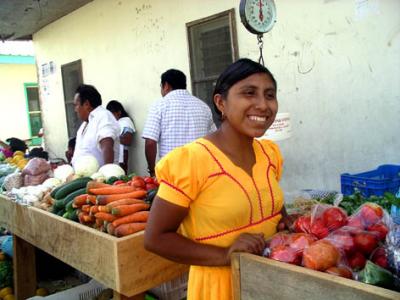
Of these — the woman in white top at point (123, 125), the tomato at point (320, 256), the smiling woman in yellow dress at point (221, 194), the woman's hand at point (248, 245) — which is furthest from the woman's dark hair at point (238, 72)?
the woman in white top at point (123, 125)

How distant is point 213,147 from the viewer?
4.86ft

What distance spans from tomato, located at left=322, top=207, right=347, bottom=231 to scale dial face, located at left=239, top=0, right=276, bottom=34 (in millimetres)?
1905

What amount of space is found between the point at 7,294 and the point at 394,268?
3.63 metres

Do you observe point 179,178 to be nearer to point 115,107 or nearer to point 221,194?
point 221,194

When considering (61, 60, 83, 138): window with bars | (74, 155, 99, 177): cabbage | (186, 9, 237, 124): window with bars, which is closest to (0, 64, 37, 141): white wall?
(61, 60, 83, 138): window with bars

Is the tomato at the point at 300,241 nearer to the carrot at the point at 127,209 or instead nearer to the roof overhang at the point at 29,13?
the carrot at the point at 127,209

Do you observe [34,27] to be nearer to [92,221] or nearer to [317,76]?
[317,76]

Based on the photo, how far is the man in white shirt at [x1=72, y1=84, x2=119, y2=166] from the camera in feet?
12.7

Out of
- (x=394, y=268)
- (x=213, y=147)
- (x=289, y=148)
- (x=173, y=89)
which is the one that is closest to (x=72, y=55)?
(x=173, y=89)

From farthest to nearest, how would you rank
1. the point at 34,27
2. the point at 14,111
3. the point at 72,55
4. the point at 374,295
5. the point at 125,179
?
the point at 14,111 < the point at 34,27 < the point at 72,55 < the point at 125,179 < the point at 374,295

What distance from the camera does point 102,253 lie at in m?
2.15

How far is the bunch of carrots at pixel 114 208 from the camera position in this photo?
225 centimetres

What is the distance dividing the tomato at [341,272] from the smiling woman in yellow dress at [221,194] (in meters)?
0.25

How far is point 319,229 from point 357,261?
0.20 meters
